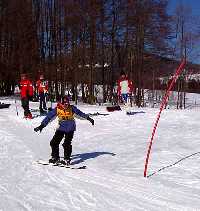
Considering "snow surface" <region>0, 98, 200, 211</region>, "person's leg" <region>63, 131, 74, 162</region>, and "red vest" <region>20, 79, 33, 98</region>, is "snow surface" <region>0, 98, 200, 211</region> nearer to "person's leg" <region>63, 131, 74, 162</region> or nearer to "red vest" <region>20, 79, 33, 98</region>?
"person's leg" <region>63, 131, 74, 162</region>

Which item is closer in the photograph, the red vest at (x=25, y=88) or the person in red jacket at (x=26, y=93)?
the person in red jacket at (x=26, y=93)

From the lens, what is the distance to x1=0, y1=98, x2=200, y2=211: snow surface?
7863 millimetres

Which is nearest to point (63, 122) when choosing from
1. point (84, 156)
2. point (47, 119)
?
point (47, 119)

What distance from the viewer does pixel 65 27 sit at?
3691 centimetres

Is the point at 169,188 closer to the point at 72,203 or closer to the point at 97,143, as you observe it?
the point at 72,203

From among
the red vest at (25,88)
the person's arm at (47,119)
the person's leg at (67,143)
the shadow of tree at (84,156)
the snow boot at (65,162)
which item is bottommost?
the shadow of tree at (84,156)

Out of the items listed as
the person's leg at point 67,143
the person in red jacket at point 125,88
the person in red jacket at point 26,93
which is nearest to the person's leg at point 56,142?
the person's leg at point 67,143

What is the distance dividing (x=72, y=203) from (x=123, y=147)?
21.9 feet

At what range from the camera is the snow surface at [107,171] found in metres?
7.86

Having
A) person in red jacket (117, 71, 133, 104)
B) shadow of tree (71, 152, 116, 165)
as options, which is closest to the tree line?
person in red jacket (117, 71, 133, 104)

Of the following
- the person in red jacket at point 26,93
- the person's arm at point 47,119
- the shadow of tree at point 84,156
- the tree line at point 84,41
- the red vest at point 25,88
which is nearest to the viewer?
the person's arm at point 47,119

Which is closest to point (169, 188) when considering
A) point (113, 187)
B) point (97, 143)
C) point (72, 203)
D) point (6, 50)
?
point (113, 187)

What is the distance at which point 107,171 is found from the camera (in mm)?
10789

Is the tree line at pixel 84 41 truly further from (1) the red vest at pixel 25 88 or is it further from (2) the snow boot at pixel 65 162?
(2) the snow boot at pixel 65 162
